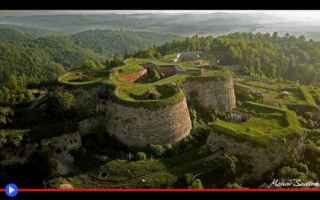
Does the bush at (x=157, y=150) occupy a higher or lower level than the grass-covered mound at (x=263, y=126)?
lower

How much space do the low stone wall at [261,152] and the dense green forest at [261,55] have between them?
1394 centimetres

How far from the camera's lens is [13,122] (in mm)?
14523

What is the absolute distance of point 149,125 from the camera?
12.7 metres

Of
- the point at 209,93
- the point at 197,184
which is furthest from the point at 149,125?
the point at 209,93

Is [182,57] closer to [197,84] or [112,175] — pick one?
[197,84]

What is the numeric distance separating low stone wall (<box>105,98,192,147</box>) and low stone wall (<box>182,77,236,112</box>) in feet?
9.85

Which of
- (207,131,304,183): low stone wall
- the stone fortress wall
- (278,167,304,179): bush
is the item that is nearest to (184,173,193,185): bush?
(207,131,304,183): low stone wall

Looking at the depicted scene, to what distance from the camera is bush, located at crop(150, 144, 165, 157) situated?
1233 cm

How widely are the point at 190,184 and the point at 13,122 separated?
7.05m

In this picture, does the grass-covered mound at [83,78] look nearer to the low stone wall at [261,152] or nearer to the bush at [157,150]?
the bush at [157,150]

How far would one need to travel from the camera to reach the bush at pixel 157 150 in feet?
40.4

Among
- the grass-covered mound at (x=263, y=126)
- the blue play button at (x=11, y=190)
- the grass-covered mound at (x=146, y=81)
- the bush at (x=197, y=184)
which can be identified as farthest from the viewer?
the grass-covered mound at (x=146, y=81)

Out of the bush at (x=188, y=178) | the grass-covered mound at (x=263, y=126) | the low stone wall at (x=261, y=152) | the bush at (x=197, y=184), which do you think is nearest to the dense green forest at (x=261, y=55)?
the grass-covered mound at (x=263, y=126)
